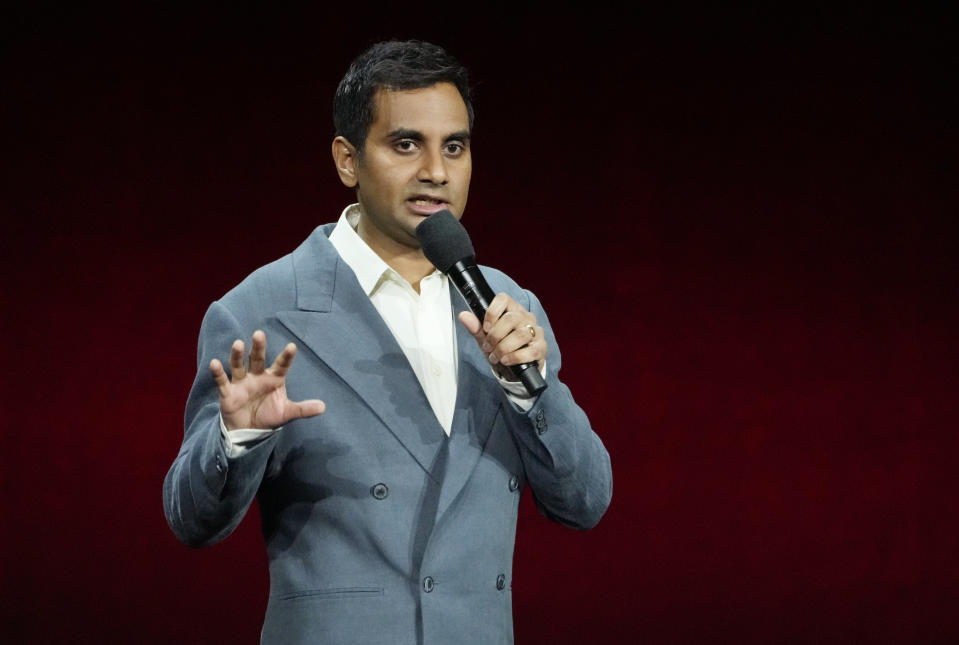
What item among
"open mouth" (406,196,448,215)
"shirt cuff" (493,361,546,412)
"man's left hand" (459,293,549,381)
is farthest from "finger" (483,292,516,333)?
"open mouth" (406,196,448,215)

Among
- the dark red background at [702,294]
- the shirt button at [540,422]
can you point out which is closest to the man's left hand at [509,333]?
the shirt button at [540,422]

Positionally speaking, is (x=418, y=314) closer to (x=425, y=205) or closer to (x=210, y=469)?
(x=425, y=205)

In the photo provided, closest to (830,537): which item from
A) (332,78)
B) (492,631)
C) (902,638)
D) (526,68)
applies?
(902,638)

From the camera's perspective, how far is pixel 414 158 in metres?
1.42

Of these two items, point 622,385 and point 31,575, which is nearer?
point 31,575

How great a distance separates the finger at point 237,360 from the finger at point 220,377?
0.01 metres

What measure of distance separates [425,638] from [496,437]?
256 mm

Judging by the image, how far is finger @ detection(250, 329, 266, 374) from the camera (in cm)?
115

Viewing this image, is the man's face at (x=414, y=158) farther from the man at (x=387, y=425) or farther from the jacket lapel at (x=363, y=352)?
the jacket lapel at (x=363, y=352)

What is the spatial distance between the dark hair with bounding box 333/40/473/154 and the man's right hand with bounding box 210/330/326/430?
39 cm

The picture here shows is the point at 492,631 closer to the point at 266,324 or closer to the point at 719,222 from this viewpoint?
the point at 266,324

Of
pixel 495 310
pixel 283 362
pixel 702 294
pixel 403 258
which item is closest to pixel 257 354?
pixel 283 362

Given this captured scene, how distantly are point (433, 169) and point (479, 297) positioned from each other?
0.21 m

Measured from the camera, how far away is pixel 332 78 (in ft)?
9.39
